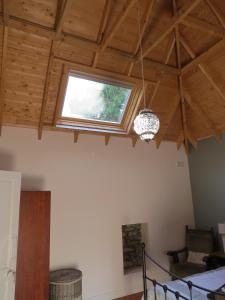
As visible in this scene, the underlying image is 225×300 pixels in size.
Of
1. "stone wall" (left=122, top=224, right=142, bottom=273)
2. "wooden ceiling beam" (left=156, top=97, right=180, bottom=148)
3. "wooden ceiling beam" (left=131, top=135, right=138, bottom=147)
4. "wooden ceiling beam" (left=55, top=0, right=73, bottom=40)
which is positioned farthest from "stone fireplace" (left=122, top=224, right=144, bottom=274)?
"wooden ceiling beam" (left=55, top=0, right=73, bottom=40)

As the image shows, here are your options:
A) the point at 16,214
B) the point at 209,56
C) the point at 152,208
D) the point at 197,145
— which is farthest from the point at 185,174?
the point at 16,214

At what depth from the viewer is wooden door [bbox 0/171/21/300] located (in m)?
2.80

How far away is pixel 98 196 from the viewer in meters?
4.48

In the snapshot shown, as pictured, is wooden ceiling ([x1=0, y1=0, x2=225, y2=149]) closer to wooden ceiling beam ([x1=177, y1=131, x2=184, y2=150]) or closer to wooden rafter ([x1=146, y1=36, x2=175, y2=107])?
wooden rafter ([x1=146, y1=36, x2=175, y2=107])

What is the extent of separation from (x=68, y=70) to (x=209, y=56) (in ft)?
7.75

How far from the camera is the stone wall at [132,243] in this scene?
207 inches

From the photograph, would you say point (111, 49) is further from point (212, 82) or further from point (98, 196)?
point (98, 196)

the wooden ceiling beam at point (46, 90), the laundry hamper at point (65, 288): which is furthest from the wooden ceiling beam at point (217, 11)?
the laundry hamper at point (65, 288)

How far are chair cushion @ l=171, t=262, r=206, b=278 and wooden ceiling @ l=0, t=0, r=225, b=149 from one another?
2911 millimetres

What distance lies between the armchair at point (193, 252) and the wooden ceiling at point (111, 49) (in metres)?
2.44

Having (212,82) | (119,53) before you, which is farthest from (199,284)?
(119,53)

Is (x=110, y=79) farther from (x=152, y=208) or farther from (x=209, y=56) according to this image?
(x=152, y=208)

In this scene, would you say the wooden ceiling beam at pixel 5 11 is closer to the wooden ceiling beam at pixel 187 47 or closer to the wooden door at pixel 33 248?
the wooden door at pixel 33 248

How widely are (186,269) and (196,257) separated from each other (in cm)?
51
